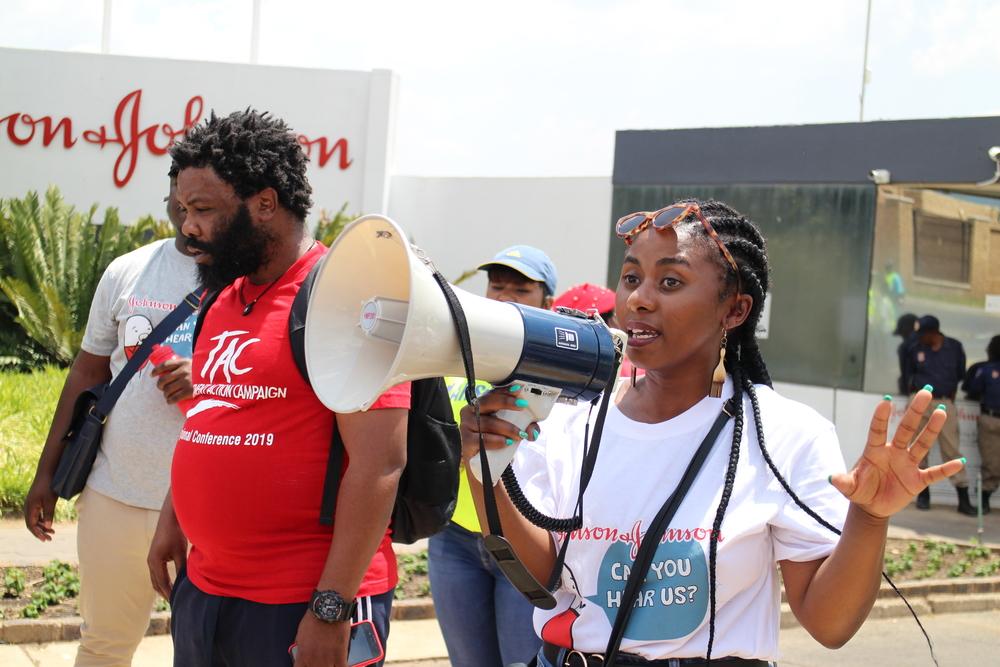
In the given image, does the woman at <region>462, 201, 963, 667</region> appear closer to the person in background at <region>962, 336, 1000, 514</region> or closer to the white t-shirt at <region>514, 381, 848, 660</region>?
the white t-shirt at <region>514, 381, 848, 660</region>

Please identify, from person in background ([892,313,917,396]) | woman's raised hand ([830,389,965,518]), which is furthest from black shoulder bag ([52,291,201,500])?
person in background ([892,313,917,396])

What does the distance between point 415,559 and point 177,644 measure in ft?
15.4

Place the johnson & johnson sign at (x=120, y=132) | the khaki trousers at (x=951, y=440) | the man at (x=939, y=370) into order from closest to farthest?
the khaki trousers at (x=951, y=440), the man at (x=939, y=370), the johnson & johnson sign at (x=120, y=132)

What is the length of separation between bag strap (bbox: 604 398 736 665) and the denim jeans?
5.17 feet

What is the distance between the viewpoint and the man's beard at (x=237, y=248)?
301 cm

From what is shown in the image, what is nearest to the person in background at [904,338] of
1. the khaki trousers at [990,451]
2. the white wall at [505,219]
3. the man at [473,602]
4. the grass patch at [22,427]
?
the khaki trousers at [990,451]

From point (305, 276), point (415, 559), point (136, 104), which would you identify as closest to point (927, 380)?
point (415, 559)

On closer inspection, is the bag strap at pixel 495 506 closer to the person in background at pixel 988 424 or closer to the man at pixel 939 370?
the man at pixel 939 370

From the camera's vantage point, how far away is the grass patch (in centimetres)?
812

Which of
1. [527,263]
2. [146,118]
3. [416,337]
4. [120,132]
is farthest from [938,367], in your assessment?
[120,132]

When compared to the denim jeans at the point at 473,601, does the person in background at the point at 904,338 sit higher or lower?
higher

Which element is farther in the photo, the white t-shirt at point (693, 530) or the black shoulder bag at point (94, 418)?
the black shoulder bag at point (94, 418)

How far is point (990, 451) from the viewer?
39.9ft

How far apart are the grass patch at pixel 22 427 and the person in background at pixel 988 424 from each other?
9.25 m
